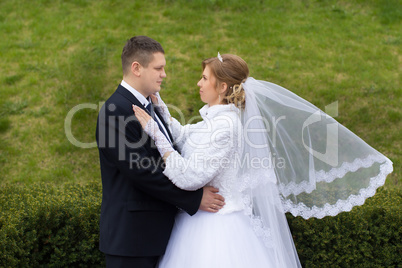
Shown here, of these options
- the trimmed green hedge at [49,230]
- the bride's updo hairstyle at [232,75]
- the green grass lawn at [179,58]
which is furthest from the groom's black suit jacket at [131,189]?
the green grass lawn at [179,58]

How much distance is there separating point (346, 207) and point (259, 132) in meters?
0.96

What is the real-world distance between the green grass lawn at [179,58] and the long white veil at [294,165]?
Result: 9.68ft

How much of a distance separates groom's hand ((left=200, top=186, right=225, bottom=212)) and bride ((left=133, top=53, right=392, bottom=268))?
0.05m

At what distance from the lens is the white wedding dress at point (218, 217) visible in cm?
318

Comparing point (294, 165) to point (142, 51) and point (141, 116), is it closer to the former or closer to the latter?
point (141, 116)

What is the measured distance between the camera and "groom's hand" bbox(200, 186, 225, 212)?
332cm

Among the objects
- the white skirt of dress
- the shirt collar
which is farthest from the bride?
the shirt collar

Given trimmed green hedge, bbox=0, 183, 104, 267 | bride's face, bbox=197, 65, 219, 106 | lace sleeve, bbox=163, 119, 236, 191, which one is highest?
bride's face, bbox=197, 65, 219, 106

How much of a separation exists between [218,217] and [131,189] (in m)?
0.73

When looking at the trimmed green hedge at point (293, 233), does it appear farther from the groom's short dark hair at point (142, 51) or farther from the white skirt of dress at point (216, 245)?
the groom's short dark hair at point (142, 51)

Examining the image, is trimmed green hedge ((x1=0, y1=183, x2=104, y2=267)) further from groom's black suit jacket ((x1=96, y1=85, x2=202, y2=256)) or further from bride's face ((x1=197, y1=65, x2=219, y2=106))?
bride's face ((x1=197, y1=65, x2=219, y2=106))

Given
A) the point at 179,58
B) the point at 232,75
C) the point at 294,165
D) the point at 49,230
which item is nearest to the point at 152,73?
the point at 232,75

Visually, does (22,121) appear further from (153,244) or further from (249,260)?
(249,260)

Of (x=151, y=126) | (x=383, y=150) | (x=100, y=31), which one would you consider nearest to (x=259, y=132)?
(x=151, y=126)
